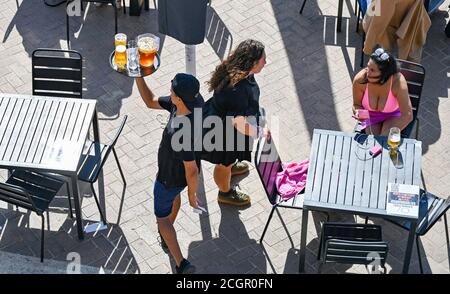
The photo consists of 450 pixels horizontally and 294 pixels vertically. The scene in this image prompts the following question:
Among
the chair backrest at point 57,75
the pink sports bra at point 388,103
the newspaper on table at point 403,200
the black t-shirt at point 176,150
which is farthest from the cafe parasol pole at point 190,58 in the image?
the newspaper on table at point 403,200

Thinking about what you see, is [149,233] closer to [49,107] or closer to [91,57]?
[49,107]

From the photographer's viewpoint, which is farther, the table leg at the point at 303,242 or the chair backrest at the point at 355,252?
the table leg at the point at 303,242

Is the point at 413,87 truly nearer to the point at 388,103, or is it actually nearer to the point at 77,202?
the point at 388,103

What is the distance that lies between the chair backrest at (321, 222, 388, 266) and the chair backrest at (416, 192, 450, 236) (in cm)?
47

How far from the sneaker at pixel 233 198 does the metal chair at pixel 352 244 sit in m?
1.16

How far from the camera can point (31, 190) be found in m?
9.27

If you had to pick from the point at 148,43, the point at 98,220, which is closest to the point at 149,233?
the point at 98,220

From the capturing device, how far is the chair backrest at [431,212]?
345 inches

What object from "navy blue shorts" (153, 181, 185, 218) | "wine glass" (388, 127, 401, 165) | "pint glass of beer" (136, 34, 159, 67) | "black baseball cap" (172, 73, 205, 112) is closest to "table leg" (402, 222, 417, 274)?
"wine glass" (388, 127, 401, 165)

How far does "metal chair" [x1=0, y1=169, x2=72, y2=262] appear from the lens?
8711 mm

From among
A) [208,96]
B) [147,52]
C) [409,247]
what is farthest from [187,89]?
[208,96]

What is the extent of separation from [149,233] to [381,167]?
7.40 ft

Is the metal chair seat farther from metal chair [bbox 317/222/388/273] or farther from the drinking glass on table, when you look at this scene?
the drinking glass on table

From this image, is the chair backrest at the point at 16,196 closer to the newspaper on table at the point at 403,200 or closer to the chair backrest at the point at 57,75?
the chair backrest at the point at 57,75
